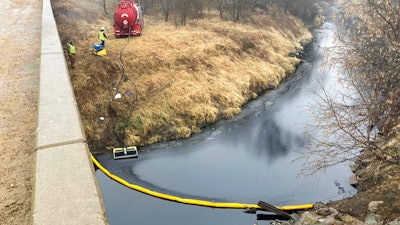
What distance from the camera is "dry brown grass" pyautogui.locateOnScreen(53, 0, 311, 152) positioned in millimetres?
18047

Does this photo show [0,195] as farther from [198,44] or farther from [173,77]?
[198,44]

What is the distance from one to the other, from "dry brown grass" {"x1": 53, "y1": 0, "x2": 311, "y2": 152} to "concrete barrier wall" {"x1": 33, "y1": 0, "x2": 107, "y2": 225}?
698cm

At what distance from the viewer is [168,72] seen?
2166cm

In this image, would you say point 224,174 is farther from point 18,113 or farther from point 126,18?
point 126,18

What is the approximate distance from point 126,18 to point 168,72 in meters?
5.09

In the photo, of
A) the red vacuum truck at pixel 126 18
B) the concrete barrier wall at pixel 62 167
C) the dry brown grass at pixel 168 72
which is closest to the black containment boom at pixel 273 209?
the dry brown grass at pixel 168 72

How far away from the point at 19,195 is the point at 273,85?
20612 mm

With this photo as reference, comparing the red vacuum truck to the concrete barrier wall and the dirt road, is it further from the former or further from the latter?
the concrete barrier wall

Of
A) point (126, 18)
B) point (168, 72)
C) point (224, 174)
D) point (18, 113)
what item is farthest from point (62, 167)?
point (126, 18)

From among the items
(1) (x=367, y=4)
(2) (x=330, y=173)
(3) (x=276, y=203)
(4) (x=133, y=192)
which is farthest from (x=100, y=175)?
(1) (x=367, y=4)

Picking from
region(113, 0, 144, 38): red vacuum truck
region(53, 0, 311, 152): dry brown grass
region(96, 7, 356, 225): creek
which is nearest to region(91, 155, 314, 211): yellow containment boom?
region(96, 7, 356, 225): creek

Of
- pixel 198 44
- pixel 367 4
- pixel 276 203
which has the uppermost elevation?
pixel 367 4

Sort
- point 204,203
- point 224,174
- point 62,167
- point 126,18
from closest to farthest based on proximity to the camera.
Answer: point 62,167 < point 204,203 < point 224,174 < point 126,18

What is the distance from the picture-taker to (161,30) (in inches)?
1069
